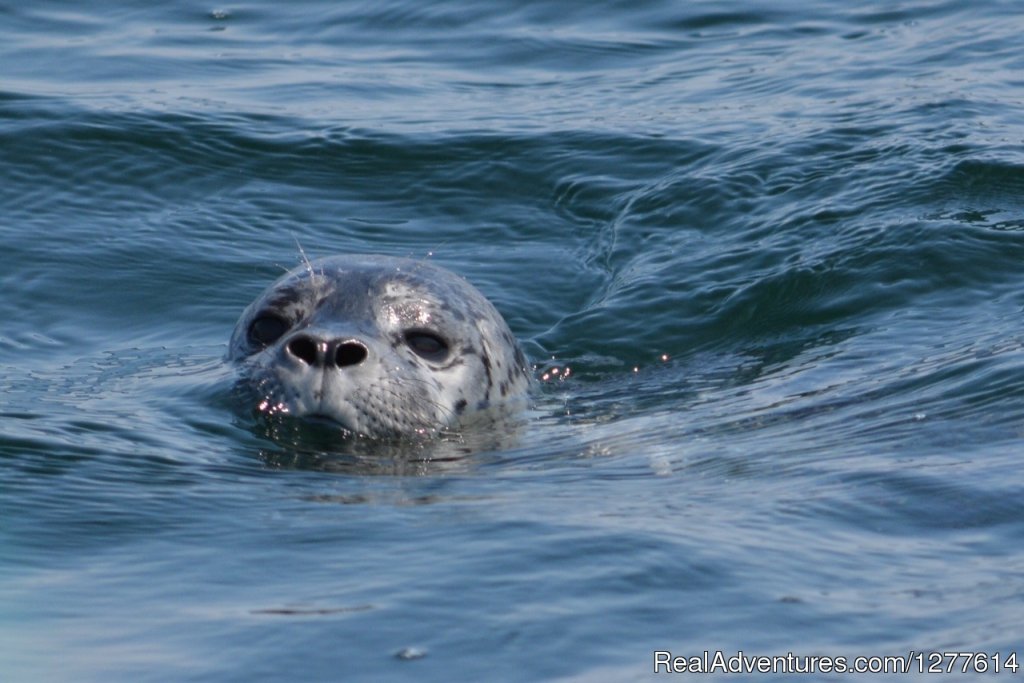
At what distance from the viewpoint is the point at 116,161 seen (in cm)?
1091

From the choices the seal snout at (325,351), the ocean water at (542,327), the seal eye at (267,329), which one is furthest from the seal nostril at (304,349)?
the seal eye at (267,329)

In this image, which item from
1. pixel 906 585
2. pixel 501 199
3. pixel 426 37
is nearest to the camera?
pixel 906 585

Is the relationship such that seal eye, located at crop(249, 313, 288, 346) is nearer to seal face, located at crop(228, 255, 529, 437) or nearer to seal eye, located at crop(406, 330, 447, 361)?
seal face, located at crop(228, 255, 529, 437)

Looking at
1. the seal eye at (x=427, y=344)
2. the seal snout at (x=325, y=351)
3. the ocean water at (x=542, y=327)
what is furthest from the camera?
the seal eye at (x=427, y=344)

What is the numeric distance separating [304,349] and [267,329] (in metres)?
0.76

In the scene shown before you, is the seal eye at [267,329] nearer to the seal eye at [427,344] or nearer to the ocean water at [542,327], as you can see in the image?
the ocean water at [542,327]

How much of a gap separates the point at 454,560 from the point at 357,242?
5505 mm

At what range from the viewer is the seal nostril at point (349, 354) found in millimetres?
6289

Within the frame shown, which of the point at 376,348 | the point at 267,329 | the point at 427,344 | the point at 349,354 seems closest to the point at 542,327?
the point at 427,344

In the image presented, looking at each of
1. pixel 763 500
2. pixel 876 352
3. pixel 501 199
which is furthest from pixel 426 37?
pixel 763 500

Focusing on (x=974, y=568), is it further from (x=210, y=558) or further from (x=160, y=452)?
(x=160, y=452)

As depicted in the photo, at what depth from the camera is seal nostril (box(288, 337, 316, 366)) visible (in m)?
6.28

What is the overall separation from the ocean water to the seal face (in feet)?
0.55

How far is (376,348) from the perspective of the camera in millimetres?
6527
